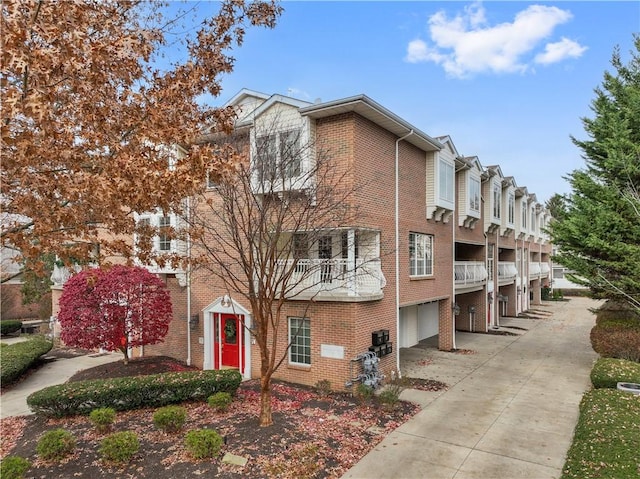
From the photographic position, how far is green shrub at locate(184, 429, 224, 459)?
763 cm

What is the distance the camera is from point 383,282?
1346cm

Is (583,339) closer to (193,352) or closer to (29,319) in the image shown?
(193,352)

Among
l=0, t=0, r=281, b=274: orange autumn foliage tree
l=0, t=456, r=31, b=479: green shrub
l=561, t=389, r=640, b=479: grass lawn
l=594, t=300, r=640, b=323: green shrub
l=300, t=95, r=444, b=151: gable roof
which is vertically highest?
l=300, t=95, r=444, b=151: gable roof

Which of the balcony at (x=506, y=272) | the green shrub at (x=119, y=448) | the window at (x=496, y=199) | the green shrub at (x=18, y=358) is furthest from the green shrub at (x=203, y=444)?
the balcony at (x=506, y=272)

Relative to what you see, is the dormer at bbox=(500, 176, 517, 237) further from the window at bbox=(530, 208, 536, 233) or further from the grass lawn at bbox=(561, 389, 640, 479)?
the grass lawn at bbox=(561, 389, 640, 479)

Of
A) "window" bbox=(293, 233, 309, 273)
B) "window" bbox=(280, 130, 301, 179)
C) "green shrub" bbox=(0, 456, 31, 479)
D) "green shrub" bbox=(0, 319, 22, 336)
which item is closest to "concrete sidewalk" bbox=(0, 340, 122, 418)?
"green shrub" bbox=(0, 456, 31, 479)

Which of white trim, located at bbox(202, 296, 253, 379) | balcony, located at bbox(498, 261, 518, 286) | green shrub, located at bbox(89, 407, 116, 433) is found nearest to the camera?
green shrub, located at bbox(89, 407, 116, 433)

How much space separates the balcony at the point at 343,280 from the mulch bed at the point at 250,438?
2996 millimetres

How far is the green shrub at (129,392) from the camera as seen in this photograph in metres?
10.5

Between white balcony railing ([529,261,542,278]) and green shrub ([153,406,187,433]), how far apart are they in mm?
35059

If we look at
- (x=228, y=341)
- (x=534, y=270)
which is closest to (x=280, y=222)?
(x=228, y=341)

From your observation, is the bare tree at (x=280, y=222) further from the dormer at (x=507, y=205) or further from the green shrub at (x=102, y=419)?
the dormer at (x=507, y=205)

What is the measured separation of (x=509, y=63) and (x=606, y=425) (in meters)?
11.3

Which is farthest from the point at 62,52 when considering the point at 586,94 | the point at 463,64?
the point at 586,94
